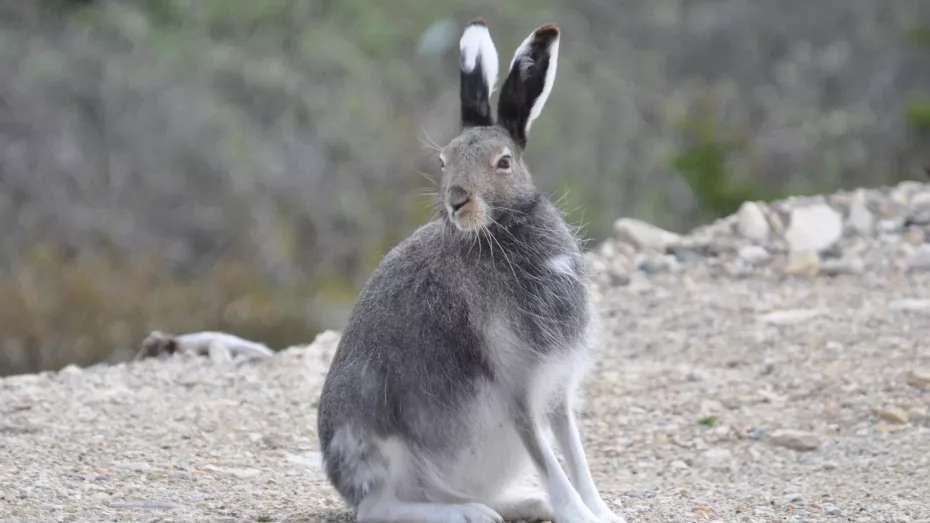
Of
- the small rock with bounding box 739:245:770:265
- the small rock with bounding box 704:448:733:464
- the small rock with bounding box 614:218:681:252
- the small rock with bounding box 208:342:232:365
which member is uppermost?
the small rock with bounding box 614:218:681:252

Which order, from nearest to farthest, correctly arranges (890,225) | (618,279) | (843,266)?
(843,266) < (618,279) < (890,225)

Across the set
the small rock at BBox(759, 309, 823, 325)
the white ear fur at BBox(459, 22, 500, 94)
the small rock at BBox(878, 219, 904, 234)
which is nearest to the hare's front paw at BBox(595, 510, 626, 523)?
the white ear fur at BBox(459, 22, 500, 94)

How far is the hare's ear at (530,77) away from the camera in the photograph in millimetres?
4707

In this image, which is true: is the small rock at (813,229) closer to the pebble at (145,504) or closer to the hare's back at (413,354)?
the hare's back at (413,354)

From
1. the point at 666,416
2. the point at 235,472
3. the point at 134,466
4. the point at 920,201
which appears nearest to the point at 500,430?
the point at 235,472

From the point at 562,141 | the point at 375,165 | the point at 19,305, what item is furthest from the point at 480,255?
the point at 562,141

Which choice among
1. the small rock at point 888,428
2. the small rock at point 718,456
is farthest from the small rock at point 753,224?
the small rock at point 718,456

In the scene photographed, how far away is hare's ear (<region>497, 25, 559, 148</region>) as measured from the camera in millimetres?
4707

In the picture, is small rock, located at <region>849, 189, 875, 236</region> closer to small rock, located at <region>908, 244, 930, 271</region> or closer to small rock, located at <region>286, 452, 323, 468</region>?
small rock, located at <region>908, 244, 930, 271</region>

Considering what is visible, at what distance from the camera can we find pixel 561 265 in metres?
4.78

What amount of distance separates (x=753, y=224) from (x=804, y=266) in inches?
29.8

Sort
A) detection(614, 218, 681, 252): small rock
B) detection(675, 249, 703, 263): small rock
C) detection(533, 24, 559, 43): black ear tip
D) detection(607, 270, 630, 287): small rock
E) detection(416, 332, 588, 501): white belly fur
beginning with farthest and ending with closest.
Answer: detection(614, 218, 681, 252): small rock, detection(675, 249, 703, 263): small rock, detection(607, 270, 630, 287): small rock, detection(533, 24, 559, 43): black ear tip, detection(416, 332, 588, 501): white belly fur

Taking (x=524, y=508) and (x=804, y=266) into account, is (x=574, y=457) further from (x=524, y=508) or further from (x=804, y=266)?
(x=804, y=266)

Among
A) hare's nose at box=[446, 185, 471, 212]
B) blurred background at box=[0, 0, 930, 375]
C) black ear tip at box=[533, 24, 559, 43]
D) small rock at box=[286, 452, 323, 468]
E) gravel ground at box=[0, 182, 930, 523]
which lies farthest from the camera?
blurred background at box=[0, 0, 930, 375]
